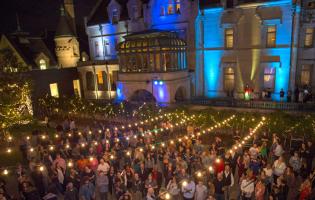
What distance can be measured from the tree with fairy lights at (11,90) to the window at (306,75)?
25.2 metres

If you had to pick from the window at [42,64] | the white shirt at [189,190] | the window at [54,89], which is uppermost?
the window at [42,64]

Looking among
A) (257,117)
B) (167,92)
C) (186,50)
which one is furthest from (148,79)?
(257,117)

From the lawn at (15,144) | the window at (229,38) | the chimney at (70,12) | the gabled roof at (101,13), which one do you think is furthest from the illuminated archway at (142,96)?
the chimney at (70,12)

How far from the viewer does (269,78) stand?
1053 inches

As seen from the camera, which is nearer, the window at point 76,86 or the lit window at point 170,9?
the lit window at point 170,9

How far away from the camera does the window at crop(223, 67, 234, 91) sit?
28.5 metres

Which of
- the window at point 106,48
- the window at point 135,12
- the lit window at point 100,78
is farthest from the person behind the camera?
the window at point 106,48

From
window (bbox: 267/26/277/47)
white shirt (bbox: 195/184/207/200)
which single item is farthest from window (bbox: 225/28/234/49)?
white shirt (bbox: 195/184/207/200)

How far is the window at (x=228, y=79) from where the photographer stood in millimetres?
28500

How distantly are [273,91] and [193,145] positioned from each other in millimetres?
14914

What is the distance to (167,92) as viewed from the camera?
26.9 m

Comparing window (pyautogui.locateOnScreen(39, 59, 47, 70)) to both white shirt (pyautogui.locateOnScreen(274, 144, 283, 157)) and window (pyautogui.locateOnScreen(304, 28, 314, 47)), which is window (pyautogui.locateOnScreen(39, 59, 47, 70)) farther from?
white shirt (pyautogui.locateOnScreen(274, 144, 283, 157))

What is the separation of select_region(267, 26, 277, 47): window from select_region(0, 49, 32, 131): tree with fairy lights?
73.3 ft

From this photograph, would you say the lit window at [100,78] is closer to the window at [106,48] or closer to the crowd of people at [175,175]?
the window at [106,48]
